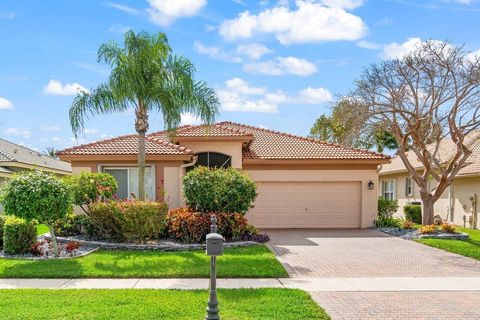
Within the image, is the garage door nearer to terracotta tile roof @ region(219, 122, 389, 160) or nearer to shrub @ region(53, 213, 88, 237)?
terracotta tile roof @ region(219, 122, 389, 160)

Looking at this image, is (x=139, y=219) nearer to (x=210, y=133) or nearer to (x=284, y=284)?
(x=284, y=284)

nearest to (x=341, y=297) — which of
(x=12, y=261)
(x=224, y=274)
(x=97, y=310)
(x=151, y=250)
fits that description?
(x=224, y=274)

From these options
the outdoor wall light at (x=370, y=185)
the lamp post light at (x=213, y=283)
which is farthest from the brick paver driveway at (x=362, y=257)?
the lamp post light at (x=213, y=283)

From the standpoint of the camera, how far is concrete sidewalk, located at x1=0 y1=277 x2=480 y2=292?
27.2 feet

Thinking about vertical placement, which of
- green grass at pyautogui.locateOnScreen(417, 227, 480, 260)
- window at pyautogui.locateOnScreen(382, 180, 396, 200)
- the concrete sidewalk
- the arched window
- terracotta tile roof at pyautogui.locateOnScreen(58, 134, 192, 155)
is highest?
terracotta tile roof at pyautogui.locateOnScreen(58, 134, 192, 155)

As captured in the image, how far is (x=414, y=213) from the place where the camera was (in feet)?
77.5

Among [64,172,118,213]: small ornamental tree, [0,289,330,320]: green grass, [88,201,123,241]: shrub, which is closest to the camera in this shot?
[0,289,330,320]: green grass

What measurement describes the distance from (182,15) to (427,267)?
31.8ft

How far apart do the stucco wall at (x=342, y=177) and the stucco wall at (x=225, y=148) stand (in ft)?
3.46

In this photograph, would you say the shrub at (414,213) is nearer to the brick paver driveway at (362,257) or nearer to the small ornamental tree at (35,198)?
the brick paver driveway at (362,257)

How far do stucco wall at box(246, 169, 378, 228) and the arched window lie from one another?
130 cm

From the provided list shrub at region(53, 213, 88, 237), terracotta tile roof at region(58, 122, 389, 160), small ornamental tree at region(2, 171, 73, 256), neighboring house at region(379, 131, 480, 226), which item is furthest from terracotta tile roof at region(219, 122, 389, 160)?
small ornamental tree at region(2, 171, 73, 256)

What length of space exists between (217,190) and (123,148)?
5369 millimetres

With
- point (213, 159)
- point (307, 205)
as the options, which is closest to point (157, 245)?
point (213, 159)
